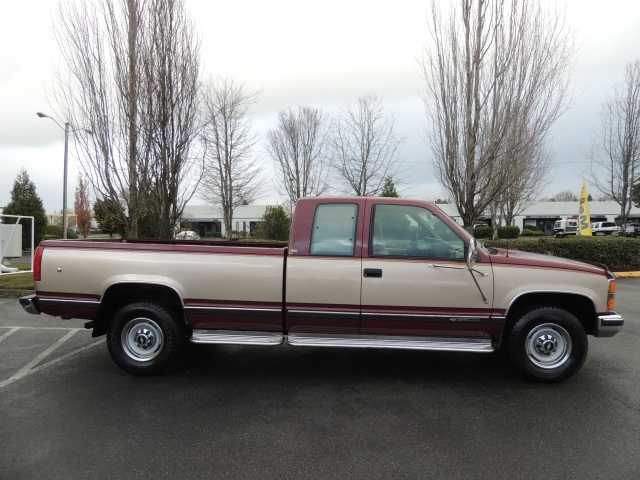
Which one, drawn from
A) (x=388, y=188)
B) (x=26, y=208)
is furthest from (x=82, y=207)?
(x=388, y=188)

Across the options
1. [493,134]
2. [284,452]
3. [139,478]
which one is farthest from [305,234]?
[493,134]

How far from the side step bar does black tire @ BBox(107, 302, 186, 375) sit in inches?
10.6

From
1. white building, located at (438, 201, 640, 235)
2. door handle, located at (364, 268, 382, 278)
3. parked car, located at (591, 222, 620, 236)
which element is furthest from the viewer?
white building, located at (438, 201, 640, 235)

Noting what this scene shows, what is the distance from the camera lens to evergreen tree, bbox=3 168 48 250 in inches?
1035

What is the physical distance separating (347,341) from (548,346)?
2086mm

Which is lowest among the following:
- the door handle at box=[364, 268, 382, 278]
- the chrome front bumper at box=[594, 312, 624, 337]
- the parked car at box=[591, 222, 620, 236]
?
the chrome front bumper at box=[594, 312, 624, 337]

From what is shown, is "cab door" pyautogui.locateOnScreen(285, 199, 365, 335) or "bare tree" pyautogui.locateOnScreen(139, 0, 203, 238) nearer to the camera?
"cab door" pyautogui.locateOnScreen(285, 199, 365, 335)

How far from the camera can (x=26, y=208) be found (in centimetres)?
2920

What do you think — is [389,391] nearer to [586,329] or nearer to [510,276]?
[510,276]

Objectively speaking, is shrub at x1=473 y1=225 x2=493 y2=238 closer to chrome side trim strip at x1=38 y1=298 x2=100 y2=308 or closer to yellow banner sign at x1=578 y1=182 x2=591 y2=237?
yellow banner sign at x1=578 y1=182 x2=591 y2=237

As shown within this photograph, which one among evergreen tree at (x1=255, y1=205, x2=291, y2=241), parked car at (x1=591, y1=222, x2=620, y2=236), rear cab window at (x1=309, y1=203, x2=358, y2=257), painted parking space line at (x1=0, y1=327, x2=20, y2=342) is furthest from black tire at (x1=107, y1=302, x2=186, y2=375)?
parked car at (x1=591, y1=222, x2=620, y2=236)

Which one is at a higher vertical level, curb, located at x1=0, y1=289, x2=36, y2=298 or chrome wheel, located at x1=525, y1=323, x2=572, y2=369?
chrome wheel, located at x1=525, y1=323, x2=572, y2=369

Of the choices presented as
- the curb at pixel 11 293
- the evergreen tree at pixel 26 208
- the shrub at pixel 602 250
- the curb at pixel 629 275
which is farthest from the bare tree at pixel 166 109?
the evergreen tree at pixel 26 208

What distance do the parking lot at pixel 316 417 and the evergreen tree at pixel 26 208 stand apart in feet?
78.4
